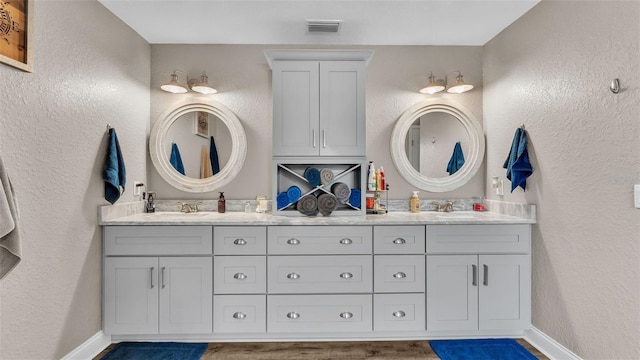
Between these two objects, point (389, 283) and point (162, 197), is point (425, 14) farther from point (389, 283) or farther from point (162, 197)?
point (162, 197)

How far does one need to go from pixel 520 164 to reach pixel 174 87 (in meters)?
2.84

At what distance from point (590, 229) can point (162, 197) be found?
10.5ft

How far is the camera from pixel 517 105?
2717 mm

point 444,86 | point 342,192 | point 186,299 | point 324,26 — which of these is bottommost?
point 186,299

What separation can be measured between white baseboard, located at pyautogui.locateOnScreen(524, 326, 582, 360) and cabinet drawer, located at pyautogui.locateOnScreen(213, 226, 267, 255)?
200 cm

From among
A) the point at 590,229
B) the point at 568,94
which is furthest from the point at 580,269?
the point at 568,94

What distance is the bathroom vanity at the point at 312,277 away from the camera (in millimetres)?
2469

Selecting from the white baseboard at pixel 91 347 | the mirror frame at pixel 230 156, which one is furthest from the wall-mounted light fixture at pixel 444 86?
the white baseboard at pixel 91 347

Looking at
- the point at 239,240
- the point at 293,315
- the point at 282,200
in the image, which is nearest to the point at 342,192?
the point at 282,200

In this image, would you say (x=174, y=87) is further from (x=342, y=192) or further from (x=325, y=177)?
(x=342, y=192)

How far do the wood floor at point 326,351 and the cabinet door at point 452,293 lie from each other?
0.23 meters

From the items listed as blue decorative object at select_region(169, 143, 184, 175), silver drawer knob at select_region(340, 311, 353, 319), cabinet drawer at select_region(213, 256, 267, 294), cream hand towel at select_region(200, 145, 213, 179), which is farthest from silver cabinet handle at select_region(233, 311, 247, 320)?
blue decorative object at select_region(169, 143, 184, 175)

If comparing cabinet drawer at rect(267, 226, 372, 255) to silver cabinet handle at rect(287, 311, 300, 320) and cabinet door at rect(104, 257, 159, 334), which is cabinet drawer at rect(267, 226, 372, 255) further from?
cabinet door at rect(104, 257, 159, 334)

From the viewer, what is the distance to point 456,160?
320 cm
